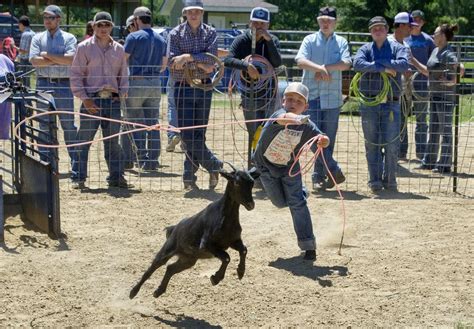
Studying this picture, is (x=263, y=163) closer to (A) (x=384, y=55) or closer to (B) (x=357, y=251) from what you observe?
(B) (x=357, y=251)

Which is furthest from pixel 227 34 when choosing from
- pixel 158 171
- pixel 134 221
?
pixel 134 221

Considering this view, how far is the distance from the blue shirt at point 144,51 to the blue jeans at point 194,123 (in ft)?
2.98

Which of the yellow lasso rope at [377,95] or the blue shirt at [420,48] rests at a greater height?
the blue shirt at [420,48]

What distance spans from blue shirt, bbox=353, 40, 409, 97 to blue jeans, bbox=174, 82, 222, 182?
177cm

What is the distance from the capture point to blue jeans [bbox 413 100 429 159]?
39.9 ft

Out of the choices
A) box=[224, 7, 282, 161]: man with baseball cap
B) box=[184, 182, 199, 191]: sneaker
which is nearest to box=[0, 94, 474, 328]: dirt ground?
box=[184, 182, 199, 191]: sneaker

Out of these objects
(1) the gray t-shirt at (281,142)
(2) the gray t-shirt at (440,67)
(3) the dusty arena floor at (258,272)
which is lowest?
(3) the dusty arena floor at (258,272)

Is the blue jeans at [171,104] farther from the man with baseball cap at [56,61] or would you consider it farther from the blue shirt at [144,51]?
the man with baseball cap at [56,61]

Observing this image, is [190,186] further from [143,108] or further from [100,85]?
[100,85]

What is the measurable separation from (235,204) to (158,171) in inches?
225

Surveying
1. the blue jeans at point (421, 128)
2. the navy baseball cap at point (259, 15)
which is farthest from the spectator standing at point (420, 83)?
the navy baseball cap at point (259, 15)

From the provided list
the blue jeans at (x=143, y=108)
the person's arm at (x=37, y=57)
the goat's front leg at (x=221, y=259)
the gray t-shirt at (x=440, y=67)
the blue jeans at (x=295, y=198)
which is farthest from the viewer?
the gray t-shirt at (x=440, y=67)

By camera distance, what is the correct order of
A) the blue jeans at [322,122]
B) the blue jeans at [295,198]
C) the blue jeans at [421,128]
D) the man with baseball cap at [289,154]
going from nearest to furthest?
1. the man with baseball cap at [289,154]
2. the blue jeans at [295,198]
3. the blue jeans at [322,122]
4. the blue jeans at [421,128]

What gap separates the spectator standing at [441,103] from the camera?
11.3 meters
